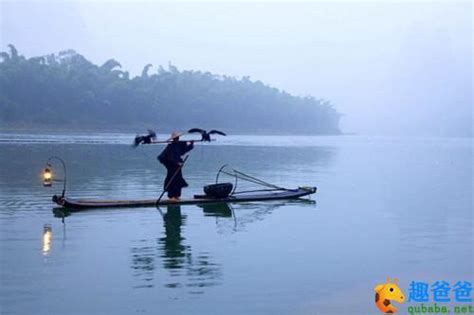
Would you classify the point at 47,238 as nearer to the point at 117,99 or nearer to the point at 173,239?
the point at 173,239

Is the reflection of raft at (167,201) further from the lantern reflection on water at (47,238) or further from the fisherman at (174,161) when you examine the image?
the lantern reflection on water at (47,238)

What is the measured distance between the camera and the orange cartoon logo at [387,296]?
8.20 meters

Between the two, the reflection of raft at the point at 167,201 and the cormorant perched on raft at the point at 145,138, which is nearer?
the reflection of raft at the point at 167,201

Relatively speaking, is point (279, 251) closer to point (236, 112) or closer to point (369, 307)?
point (369, 307)

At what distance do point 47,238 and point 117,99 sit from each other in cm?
8560

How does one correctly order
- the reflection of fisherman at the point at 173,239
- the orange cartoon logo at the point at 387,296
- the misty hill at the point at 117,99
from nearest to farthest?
1. the orange cartoon logo at the point at 387,296
2. the reflection of fisherman at the point at 173,239
3. the misty hill at the point at 117,99

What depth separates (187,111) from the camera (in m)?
114

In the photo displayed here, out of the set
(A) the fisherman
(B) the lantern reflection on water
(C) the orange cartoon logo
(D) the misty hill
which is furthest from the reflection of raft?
(D) the misty hill

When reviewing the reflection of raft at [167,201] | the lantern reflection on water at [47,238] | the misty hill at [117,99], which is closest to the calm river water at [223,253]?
the lantern reflection on water at [47,238]

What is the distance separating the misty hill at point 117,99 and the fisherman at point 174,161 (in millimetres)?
65792

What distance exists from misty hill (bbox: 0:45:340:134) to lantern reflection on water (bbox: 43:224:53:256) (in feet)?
223

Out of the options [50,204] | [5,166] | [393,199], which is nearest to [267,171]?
[393,199]

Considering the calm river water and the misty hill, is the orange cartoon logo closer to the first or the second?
the calm river water

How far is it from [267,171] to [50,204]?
50.3 ft
